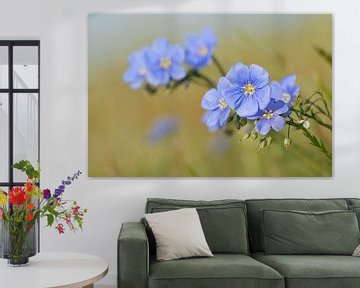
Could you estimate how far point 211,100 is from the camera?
484cm

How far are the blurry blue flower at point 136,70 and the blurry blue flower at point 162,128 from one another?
34 centimetres

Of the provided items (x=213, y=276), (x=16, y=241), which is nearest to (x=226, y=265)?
(x=213, y=276)

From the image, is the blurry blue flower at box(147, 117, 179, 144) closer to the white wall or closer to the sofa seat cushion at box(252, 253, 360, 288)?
the white wall

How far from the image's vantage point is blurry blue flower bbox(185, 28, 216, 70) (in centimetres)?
484

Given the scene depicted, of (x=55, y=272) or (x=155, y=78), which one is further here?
(x=155, y=78)

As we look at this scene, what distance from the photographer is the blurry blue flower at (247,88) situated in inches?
189

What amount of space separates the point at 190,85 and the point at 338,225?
1.59m

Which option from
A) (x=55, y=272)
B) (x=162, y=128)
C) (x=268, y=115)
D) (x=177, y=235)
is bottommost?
(x=55, y=272)

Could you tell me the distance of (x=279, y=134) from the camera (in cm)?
485

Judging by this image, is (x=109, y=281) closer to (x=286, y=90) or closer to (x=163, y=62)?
(x=163, y=62)

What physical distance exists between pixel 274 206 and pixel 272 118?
743 mm

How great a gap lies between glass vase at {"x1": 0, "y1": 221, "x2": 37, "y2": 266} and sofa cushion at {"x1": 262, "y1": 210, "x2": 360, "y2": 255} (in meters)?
1.78

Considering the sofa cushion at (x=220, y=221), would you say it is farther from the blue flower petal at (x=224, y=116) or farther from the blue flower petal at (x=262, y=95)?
the blue flower petal at (x=262, y=95)

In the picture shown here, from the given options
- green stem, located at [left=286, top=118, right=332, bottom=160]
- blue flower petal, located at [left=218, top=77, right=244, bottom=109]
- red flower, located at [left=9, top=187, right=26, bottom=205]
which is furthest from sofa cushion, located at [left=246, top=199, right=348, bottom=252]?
red flower, located at [left=9, top=187, right=26, bottom=205]
